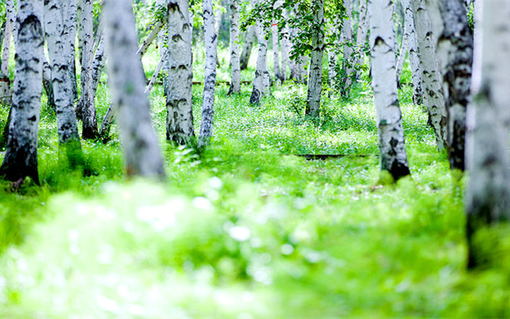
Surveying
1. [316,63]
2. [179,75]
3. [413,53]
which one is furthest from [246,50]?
[179,75]

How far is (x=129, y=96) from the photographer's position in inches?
177

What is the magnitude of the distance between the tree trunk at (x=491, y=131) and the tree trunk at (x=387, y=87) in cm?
290

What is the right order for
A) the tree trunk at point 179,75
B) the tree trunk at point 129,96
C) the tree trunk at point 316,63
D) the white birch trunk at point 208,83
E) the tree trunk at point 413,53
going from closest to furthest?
1. the tree trunk at point 129,96
2. the tree trunk at point 179,75
3. the white birch trunk at point 208,83
4. the tree trunk at point 316,63
5. the tree trunk at point 413,53

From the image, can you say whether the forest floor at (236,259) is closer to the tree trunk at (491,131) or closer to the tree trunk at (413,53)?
the tree trunk at (491,131)

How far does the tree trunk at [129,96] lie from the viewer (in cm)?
451

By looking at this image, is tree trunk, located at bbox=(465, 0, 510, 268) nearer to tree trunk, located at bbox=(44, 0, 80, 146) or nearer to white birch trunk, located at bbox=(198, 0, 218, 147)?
white birch trunk, located at bbox=(198, 0, 218, 147)

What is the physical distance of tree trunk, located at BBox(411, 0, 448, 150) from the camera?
904 centimetres

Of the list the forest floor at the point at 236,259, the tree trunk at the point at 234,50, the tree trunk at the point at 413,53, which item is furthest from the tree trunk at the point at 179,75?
the tree trunk at the point at 234,50

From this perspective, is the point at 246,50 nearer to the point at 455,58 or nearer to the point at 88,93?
the point at 88,93

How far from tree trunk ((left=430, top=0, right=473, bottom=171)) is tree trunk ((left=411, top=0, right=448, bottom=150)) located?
138 inches

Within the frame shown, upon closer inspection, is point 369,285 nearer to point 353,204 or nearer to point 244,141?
point 353,204

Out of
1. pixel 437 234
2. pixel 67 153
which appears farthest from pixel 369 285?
pixel 67 153

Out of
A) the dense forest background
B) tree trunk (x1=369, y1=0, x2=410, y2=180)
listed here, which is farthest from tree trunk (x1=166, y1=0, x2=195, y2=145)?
tree trunk (x1=369, y1=0, x2=410, y2=180)

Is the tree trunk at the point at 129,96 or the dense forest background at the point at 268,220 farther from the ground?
the tree trunk at the point at 129,96
